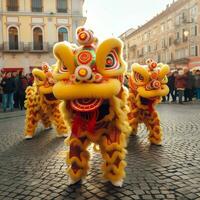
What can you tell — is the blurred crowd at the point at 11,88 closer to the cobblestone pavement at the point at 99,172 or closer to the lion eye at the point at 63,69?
the cobblestone pavement at the point at 99,172

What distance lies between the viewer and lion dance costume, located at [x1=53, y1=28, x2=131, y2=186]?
→ 12.5 ft

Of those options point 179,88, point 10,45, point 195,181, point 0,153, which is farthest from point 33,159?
point 10,45

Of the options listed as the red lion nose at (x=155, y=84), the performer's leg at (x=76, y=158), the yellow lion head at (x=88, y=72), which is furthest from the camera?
the red lion nose at (x=155, y=84)

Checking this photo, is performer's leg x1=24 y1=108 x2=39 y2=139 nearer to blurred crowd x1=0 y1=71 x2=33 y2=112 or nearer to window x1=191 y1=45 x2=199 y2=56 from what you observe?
blurred crowd x1=0 y1=71 x2=33 y2=112

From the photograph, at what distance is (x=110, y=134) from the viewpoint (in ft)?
13.5

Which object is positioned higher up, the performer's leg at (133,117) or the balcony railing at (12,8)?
the balcony railing at (12,8)

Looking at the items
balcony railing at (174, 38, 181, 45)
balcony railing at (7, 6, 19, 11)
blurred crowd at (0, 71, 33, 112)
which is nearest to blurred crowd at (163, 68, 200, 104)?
blurred crowd at (0, 71, 33, 112)

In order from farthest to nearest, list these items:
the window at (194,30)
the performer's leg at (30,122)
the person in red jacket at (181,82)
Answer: the window at (194,30) → the person in red jacket at (181,82) → the performer's leg at (30,122)

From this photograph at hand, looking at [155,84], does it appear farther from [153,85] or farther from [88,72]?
[88,72]

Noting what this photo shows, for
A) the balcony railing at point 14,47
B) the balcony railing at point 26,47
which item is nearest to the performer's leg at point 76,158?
the balcony railing at point 26,47

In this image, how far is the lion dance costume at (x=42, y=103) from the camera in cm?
686

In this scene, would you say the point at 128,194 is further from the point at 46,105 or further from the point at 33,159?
the point at 46,105

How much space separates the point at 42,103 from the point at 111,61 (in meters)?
3.51

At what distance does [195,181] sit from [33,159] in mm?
2730
